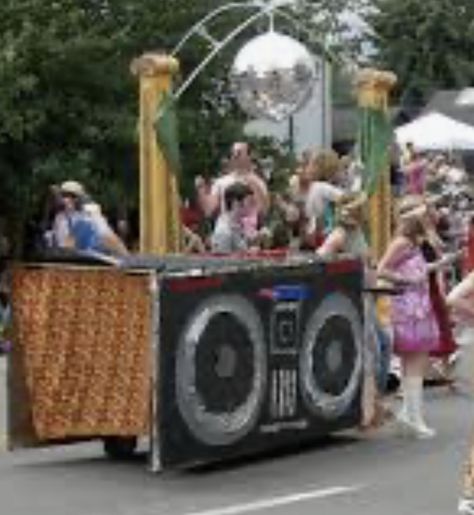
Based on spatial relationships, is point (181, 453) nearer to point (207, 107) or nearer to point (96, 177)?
point (96, 177)

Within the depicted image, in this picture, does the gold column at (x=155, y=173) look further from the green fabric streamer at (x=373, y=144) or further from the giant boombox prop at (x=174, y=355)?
the giant boombox prop at (x=174, y=355)

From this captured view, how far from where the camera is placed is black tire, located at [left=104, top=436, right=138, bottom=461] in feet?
34.5

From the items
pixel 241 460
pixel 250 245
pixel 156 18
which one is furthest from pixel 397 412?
pixel 156 18

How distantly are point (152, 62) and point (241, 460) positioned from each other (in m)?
5.75

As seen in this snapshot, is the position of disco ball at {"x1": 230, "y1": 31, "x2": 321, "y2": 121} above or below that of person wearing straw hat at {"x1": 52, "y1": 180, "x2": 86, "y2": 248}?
above

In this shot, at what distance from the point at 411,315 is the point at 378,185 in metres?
3.55

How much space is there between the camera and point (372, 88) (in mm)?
15719

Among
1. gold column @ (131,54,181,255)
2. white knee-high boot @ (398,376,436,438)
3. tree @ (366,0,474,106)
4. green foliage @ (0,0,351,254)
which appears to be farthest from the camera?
tree @ (366,0,474,106)

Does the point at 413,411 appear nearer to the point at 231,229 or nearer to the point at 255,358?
the point at 255,358

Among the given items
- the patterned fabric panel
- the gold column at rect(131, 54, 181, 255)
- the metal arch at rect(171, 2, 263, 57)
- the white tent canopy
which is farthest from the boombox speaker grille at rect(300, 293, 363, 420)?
the white tent canopy

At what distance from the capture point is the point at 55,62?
20.6 m

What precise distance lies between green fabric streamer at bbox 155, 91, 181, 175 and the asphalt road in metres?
4.53

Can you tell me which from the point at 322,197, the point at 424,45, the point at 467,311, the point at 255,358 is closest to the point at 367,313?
the point at 255,358

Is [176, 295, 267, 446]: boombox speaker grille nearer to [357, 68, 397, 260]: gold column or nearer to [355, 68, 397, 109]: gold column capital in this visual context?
[357, 68, 397, 260]: gold column
